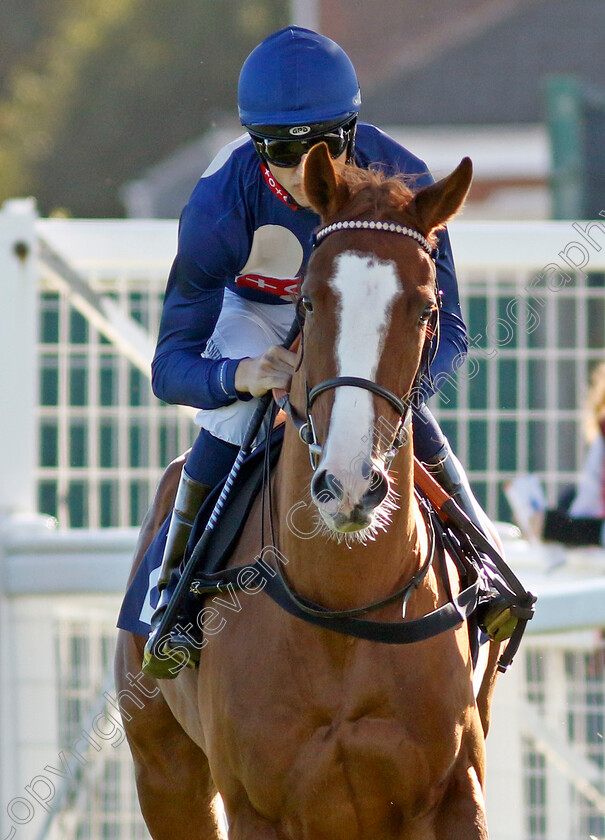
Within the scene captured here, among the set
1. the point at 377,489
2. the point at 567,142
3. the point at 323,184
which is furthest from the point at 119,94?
the point at 377,489

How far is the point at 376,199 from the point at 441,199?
15 cm

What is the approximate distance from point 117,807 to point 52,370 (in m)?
2.08

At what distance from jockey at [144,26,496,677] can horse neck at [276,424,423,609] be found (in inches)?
10.4

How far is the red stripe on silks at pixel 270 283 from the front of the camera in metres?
3.87

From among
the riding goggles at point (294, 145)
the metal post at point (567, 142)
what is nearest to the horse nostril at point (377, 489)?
the riding goggles at point (294, 145)

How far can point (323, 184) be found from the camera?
125 inches

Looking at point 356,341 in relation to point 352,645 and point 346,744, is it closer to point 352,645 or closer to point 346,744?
point 352,645

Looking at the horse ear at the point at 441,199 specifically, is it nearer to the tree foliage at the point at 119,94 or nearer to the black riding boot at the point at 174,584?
the black riding boot at the point at 174,584

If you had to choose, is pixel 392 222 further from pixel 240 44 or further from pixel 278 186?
pixel 240 44

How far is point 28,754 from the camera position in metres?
6.02

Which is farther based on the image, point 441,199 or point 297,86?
point 297,86

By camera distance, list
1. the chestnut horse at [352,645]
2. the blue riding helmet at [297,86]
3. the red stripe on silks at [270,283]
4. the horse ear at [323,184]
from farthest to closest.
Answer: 1. the red stripe on silks at [270,283]
2. the blue riding helmet at [297,86]
3. the horse ear at [323,184]
4. the chestnut horse at [352,645]

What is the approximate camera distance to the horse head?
9.14 ft

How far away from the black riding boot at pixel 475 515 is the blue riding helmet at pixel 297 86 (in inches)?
37.5
